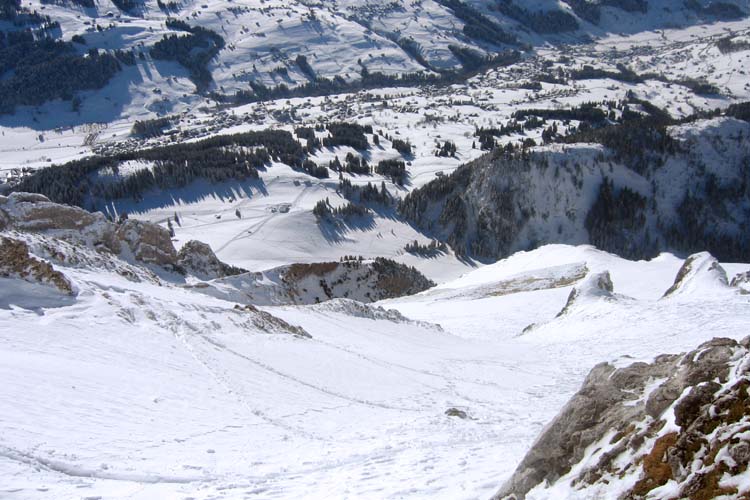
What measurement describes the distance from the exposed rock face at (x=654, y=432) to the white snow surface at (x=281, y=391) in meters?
1.50

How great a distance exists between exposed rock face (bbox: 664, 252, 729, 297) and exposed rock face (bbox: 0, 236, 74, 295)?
109 ft

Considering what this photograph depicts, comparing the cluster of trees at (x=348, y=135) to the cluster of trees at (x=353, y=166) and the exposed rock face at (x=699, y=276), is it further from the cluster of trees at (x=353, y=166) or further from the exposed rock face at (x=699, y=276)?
the exposed rock face at (x=699, y=276)

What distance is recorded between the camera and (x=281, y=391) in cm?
1814

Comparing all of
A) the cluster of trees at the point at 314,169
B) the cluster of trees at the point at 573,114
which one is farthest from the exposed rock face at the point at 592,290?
the cluster of trees at the point at 573,114

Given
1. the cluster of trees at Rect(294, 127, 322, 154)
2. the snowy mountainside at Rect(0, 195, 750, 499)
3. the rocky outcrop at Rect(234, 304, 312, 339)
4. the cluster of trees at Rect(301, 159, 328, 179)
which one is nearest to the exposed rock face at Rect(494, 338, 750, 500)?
the snowy mountainside at Rect(0, 195, 750, 499)

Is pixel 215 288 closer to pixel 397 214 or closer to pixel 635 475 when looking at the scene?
pixel 635 475

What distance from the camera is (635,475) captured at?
20.2 feet

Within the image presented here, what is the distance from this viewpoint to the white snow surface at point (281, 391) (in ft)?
33.9

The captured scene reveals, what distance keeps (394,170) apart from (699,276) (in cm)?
10112

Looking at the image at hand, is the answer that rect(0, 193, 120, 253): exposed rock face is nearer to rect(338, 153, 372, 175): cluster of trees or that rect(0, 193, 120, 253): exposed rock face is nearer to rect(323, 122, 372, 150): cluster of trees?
rect(338, 153, 372, 175): cluster of trees

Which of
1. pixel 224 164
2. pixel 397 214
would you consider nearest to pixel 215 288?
pixel 397 214

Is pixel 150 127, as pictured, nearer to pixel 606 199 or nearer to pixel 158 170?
pixel 158 170

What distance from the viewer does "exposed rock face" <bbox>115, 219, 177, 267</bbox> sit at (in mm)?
48094

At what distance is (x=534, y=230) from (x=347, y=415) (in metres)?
95.8
